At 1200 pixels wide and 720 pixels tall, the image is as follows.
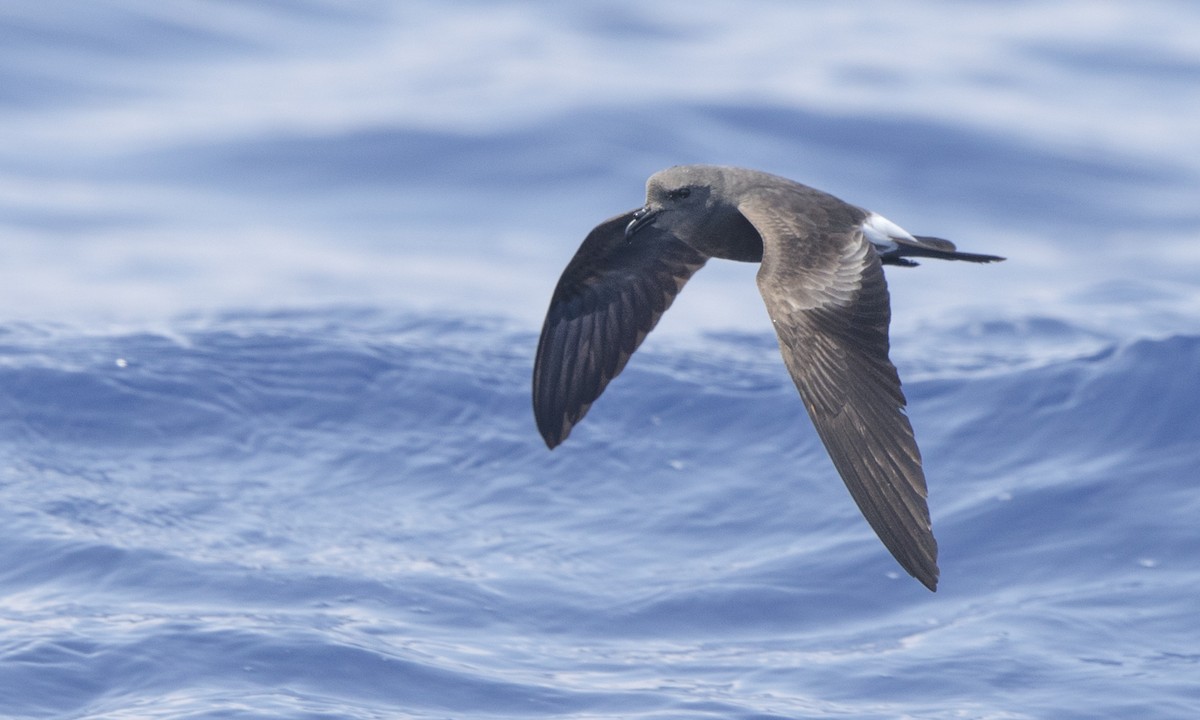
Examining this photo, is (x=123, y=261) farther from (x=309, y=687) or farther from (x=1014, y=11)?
(x=1014, y=11)

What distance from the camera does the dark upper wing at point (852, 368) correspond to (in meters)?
4.79

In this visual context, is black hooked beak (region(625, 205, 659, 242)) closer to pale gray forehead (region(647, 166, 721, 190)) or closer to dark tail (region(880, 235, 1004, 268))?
pale gray forehead (region(647, 166, 721, 190))

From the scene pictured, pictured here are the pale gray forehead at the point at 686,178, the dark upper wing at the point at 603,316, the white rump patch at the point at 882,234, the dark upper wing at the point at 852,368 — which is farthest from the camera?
the dark upper wing at the point at 603,316

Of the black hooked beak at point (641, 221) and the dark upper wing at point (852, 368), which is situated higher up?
the black hooked beak at point (641, 221)

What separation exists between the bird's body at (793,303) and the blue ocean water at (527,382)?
55.8 inches

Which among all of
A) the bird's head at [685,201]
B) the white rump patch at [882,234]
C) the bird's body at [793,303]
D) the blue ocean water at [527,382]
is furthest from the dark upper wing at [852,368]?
the blue ocean water at [527,382]

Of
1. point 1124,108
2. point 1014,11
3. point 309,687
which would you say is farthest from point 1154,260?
point 309,687

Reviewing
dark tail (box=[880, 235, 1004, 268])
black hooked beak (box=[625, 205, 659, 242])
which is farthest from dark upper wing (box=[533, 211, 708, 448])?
dark tail (box=[880, 235, 1004, 268])

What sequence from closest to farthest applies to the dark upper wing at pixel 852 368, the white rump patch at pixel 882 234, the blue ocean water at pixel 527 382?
the dark upper wing at pixel 852 368
the white rump patch at pixel 882 234
the blue ocean water at pixel 527 382

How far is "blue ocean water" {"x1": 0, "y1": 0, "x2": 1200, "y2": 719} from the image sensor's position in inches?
275

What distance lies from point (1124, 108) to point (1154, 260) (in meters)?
3.01

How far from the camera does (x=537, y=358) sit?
21.1ft

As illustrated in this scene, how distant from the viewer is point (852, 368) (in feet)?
16.5

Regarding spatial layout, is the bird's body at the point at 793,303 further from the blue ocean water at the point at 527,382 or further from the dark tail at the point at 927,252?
the blue ocean water at the point at 527,382
